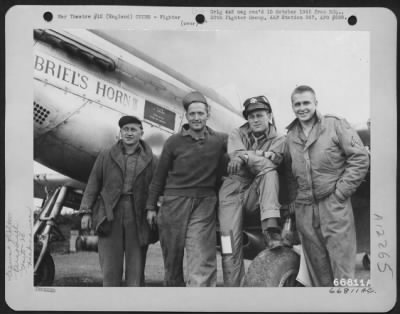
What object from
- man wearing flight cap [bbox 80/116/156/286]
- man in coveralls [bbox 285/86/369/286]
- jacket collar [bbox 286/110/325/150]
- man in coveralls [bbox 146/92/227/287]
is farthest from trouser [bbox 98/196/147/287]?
jacket collar [bbox 286/110/325/150]

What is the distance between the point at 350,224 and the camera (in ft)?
14.3

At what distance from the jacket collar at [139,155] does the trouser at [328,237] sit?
99 centimetres

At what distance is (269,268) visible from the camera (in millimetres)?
4430

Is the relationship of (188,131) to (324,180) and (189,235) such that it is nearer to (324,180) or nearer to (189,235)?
(189,235)

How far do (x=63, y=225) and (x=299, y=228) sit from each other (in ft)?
4.94

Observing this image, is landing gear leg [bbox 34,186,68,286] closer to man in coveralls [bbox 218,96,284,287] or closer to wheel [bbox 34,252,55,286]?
wheel [bbox 34,252,55,286]

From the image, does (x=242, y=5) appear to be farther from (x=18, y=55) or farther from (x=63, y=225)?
(x=63, y=225)

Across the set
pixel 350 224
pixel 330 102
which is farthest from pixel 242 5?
pixel 350 224

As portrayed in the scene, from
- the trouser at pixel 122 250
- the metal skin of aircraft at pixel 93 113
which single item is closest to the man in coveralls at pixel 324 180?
the metal skin of aircraft at pixel 93 113

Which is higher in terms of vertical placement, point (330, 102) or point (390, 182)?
point (330, 102)

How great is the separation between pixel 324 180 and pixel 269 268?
0.66 m

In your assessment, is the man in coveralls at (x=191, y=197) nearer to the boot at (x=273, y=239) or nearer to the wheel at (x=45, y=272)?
the boot at (x=273, y=239)

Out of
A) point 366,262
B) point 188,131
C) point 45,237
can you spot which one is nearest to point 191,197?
point 188,131

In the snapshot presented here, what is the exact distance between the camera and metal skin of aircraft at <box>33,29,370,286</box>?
14.4 feet
